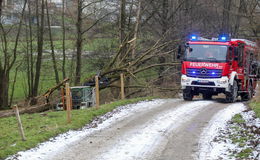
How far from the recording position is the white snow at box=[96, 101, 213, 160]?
8594 millimetres

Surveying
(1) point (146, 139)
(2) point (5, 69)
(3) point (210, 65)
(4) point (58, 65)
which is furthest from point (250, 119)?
(4) point (58, 65)

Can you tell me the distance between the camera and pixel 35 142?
961cm

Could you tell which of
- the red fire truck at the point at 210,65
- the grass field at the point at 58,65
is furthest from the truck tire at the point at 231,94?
the grass field at the point at 58,65

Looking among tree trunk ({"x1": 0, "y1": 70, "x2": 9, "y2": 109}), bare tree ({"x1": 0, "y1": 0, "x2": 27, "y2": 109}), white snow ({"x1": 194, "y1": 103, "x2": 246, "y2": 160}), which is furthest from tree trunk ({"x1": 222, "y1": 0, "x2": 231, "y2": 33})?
white snow ({"x1": 194, "y1": 103, "x2": 246, "y2": 160})

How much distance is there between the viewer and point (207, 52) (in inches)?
738

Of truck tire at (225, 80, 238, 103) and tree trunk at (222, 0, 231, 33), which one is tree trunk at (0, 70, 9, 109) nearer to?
truck tire at (225, 80, 238, 103)

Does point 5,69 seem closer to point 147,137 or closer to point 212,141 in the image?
point 147,137

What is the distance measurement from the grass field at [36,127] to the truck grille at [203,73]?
446 cm

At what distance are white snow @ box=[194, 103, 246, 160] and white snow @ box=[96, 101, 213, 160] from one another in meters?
0.90

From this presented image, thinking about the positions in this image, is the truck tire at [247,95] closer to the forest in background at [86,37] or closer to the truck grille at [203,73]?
the forest in background at [86,37]

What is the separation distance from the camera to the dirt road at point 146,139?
28.1 feet

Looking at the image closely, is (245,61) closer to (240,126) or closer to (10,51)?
(240,126)

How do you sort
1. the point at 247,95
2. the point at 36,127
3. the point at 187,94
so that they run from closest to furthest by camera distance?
the point at 36,127 < the point at 187,94 < the point at 247,95

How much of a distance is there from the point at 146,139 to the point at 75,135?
1.96 m
